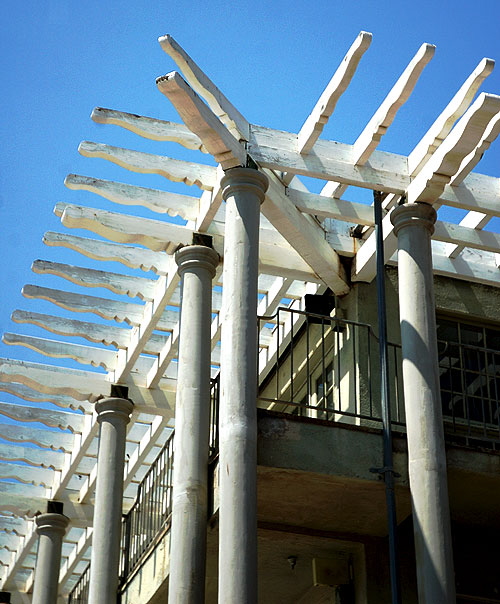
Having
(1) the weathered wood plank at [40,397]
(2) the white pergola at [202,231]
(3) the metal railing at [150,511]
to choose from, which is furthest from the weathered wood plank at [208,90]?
(1) the weathered wood plank at [40,397]

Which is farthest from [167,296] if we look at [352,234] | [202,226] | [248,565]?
[248,565]

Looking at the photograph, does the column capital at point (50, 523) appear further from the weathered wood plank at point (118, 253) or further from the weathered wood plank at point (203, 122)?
the weathered wood plank at point (203, 122)

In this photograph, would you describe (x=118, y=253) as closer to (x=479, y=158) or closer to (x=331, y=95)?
(x=331, y=95)

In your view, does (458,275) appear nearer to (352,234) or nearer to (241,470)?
(352,234)

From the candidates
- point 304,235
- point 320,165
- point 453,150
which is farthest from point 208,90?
point 453,150

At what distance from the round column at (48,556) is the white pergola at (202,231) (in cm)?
28

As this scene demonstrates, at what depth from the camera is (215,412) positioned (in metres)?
13.0

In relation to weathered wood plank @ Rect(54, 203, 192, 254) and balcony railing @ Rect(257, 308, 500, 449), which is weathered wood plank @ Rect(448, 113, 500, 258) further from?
weathered wood plank @ Rect(54, 203, 192, 254)

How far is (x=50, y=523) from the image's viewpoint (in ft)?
59.4

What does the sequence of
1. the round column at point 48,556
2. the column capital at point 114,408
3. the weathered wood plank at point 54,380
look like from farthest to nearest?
the round column at point 48,556 < the weathered wood plank at point 54,380 < the column capital at point 114,408

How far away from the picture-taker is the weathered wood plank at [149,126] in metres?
12.2

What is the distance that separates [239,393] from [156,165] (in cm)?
338

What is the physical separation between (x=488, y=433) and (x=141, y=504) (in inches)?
207

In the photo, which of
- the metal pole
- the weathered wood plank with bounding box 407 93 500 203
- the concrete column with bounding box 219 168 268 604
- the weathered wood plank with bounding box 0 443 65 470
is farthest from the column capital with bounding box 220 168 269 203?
the weathered wood plank with bounding box 0 443 65 470
